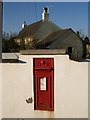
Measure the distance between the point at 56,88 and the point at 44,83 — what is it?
13.8 inches

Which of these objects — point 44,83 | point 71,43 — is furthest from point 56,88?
point 71,43

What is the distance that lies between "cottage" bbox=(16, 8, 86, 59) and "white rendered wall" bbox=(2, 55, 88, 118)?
12035 millimetres

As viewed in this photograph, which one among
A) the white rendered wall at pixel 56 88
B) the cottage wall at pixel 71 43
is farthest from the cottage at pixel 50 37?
the white rendered wall at pixel 56 88

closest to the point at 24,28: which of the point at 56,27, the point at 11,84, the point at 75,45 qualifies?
the point at 56,27

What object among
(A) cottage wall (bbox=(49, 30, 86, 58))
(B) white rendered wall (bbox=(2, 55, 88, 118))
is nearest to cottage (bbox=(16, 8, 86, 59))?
(A) cottage wall (bbox=(49, 30, 86, 58))

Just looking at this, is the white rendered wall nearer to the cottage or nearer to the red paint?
the red paint

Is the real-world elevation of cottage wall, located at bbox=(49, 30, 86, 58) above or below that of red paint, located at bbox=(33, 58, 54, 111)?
above

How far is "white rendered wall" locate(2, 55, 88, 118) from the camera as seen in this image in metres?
6.85

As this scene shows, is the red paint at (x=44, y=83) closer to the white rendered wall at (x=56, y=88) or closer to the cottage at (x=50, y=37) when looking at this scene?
the white rendered wall at (x=56, y=88)

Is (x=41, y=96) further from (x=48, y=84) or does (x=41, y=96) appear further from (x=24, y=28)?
(x=24, y=28)

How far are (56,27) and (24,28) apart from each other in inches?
129

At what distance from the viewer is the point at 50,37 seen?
22.1 meters

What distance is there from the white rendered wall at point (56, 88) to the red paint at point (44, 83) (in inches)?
4.2

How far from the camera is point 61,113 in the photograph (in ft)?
22.9
